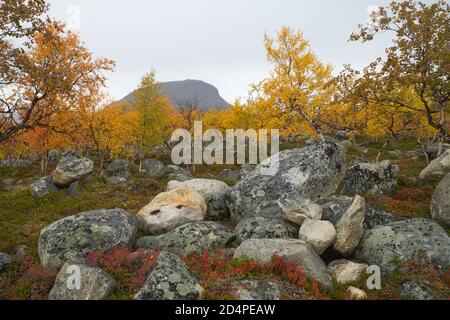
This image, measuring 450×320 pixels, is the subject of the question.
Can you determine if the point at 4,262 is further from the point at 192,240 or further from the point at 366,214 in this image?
the point at 366,214

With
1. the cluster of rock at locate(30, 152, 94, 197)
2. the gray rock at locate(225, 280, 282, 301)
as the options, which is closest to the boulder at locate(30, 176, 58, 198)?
the cluster of rock at locate(30, 152, 94, 197)

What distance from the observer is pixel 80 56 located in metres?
26.1

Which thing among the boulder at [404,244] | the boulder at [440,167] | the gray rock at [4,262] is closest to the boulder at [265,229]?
the boulder at [404,244]

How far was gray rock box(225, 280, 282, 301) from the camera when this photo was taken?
33.6 ft

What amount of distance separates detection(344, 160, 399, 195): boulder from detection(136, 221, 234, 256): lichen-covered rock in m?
11.0

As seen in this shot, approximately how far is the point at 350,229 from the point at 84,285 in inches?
418

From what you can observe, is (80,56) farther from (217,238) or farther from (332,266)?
(332,266)

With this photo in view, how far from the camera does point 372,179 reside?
2288 cm

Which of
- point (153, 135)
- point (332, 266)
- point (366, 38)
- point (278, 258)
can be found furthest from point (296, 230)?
point (153, 135)

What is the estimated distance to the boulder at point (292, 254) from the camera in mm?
12050

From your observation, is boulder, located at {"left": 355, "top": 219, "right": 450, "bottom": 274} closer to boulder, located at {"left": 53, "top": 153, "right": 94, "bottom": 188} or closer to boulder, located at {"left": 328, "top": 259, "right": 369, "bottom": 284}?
boulder, located at {"left": 328, "top": 259, "right": 369, "bottom": 284}

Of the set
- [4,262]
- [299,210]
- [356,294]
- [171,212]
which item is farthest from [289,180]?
[4,262]
